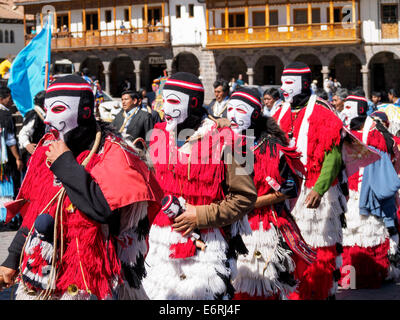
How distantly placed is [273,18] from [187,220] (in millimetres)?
36460

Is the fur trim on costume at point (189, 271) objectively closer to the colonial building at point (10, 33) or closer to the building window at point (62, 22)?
the building window at point (62, 22)

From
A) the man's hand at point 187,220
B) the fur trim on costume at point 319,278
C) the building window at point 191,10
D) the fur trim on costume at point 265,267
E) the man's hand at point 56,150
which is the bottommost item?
the fur trim on costume at point 319,278

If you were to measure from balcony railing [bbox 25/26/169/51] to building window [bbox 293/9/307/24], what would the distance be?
7.69 metres

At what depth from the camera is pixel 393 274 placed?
7324 millimetres

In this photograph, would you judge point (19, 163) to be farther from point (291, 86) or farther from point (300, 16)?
point (300, 16)

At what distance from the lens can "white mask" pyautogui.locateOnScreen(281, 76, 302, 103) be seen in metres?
5.98

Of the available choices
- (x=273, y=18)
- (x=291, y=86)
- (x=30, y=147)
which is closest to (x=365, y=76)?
(x=273, y=18)

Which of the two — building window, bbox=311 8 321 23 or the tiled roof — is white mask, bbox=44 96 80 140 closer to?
building window, bbox=311 8 321 23

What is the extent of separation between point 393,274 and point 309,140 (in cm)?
231

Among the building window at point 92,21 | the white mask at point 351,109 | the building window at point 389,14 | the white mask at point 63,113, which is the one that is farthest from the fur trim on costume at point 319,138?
the building window at point 92,21

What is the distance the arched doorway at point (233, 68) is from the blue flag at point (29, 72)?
Result: 30837mm

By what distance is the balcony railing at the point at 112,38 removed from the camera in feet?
136

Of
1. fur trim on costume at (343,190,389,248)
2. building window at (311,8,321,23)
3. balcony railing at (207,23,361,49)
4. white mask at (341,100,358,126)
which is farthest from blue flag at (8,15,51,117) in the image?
building window at (311,8,321,23)

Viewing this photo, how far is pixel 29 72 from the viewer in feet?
34.8
